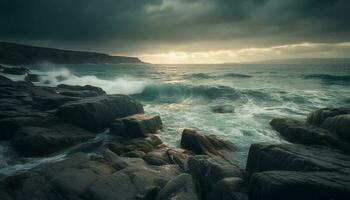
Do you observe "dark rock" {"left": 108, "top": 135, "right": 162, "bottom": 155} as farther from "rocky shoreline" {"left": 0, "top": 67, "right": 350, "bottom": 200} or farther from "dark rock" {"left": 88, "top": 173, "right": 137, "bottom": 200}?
"dark rock" {"left": 88, "top": 173, "right": 137, "bottom": 200}

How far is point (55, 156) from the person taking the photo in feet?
33.8

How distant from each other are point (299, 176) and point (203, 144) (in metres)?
5.21

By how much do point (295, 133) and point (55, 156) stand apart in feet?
34.2

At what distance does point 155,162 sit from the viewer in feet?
29.6

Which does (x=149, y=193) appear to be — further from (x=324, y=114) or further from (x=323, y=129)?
(x=324, y=114)

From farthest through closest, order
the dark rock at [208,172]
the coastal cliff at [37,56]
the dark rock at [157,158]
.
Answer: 1. the coastal cliff at [37,56]
2. the dark rock at [157,158]
3. the dark rock at [208,172]

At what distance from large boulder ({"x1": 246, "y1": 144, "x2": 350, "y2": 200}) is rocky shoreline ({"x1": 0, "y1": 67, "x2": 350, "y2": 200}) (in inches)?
0.8

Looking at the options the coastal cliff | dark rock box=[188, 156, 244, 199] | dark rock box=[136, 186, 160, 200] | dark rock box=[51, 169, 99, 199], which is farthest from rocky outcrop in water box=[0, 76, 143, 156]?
the coastal cliff

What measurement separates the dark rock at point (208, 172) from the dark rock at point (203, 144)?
220 centimetres

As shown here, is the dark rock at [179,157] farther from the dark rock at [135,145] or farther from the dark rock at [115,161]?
the dark rock at [115,161]

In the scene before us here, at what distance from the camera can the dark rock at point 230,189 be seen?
6281mm

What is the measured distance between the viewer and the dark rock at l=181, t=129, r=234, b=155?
10.6m

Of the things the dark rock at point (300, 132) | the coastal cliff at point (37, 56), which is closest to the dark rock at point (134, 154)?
the dark rock at point (300, 132)

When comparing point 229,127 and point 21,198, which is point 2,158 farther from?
point 229,127
